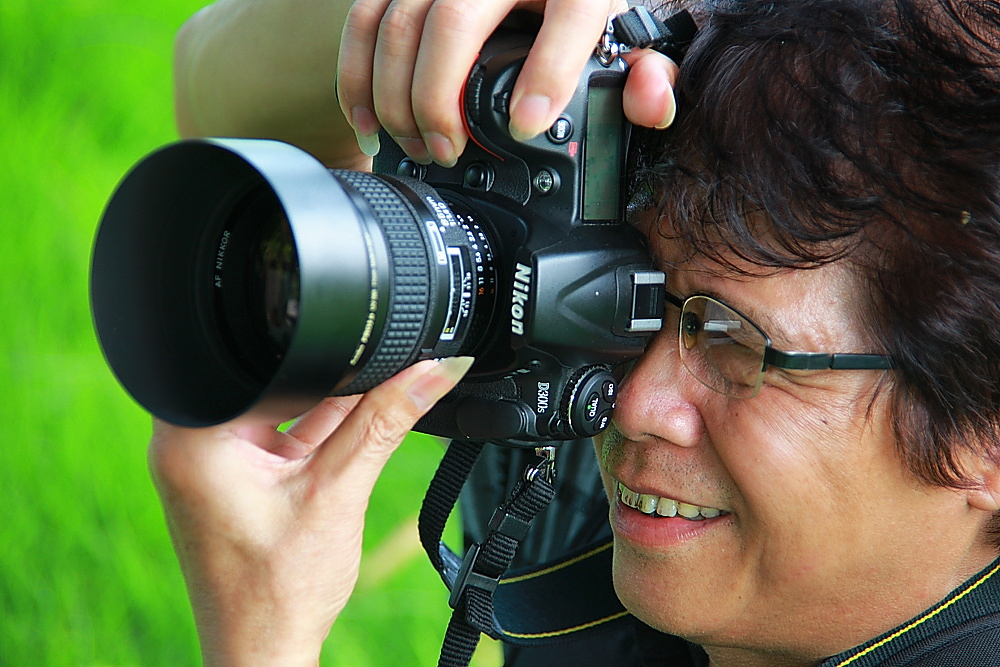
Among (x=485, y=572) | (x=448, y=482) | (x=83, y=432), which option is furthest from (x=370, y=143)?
(x=83, y=432)

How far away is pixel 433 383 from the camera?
38.6 inches

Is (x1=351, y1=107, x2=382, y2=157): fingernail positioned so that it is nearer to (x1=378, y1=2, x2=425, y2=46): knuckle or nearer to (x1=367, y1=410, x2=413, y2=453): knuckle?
(x1=378, y1=2, x2=425, y2=46): knuckle

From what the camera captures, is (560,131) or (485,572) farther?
(485,572)

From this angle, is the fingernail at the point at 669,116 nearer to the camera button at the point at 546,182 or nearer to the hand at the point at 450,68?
the hand at the point at 450,68

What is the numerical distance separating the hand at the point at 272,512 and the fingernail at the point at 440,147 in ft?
0.66

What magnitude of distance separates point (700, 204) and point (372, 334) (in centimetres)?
36

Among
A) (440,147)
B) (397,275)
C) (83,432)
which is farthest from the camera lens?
(83,432)

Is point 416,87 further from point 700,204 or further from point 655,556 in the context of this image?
point 655,556

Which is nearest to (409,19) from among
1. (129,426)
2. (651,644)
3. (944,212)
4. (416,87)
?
(416,87)

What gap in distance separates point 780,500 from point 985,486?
196mm

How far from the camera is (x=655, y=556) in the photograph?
1.14 meters

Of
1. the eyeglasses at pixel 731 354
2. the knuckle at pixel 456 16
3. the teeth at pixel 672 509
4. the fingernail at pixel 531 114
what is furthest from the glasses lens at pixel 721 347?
the knuckle at pixel 456 16

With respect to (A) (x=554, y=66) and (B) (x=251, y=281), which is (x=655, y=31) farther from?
(B) (x=251, y=281)

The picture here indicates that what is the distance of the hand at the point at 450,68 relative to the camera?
0.98 metres
